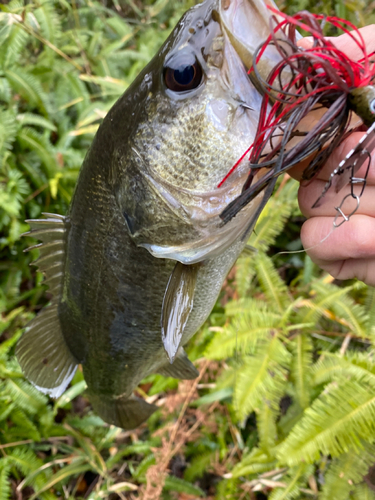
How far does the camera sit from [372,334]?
5.90 ft

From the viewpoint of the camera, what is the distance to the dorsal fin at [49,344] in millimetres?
1429

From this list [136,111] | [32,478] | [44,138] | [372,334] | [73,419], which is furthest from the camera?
[44,138]

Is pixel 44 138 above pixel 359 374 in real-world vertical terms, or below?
above

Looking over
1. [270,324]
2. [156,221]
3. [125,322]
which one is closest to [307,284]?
[270,324]

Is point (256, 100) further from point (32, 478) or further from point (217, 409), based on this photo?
point (32, 478)

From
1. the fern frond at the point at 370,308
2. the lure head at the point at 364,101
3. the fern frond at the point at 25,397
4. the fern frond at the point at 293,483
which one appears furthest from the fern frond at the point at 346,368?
the fern frond at the point at 25,397

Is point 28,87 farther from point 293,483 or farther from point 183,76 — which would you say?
point 293,483

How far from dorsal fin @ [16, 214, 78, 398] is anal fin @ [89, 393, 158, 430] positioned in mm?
210

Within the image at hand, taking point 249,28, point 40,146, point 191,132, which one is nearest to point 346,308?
point 191,132

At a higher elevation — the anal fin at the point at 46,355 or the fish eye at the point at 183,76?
the fish eye at the point at 183,76

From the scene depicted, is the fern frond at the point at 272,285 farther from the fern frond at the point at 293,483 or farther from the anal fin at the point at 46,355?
the anal fin at the point at 46,355

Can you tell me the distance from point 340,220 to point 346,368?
104 cm

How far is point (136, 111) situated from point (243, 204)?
1.38 feet

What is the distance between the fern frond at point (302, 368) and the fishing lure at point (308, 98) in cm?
141
